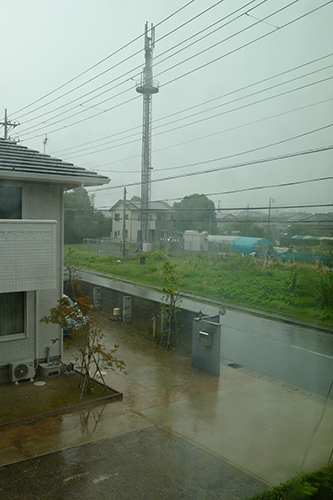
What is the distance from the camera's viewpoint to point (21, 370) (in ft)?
11.6

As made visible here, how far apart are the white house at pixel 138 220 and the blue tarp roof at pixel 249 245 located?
82 centimetres

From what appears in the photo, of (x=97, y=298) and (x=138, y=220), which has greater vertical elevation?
(x=138, y=220)

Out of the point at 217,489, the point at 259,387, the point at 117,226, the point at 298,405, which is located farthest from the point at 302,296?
the point at 117,226

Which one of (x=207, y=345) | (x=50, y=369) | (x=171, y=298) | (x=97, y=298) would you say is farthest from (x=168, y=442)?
(x=97, y=298)

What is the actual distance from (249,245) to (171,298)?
1565mm

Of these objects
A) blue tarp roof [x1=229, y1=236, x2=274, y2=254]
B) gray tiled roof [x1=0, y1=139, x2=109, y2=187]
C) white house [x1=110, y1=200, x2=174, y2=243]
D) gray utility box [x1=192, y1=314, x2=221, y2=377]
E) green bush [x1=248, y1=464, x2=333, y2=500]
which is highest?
gray tiled roof [x1=0, y1=139, x2=109, y2=187]

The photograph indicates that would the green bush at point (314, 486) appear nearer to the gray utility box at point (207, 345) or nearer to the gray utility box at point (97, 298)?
the gray utility box at point (207, 345)

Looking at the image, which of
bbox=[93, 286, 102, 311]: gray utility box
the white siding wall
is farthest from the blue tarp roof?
bbox=[93, 286, 102, 311]: gray utility box

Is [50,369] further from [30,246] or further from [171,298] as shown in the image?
[171,298]

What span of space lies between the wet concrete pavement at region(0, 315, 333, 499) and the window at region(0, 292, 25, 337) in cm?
97

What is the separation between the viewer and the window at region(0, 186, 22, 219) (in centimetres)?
349

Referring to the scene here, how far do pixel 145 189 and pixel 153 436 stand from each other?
6.90ft

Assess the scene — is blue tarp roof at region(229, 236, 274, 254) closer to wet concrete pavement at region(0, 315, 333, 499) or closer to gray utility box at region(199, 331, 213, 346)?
gray utility box at region(199, 331, 213, 346)

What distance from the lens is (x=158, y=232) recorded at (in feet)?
14.0
